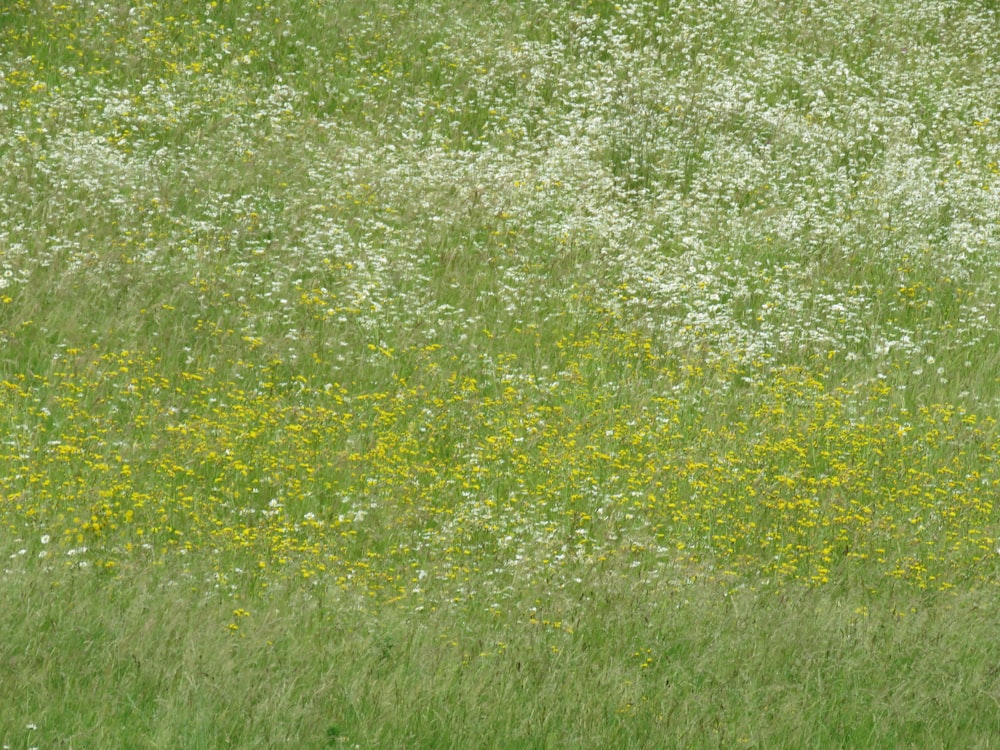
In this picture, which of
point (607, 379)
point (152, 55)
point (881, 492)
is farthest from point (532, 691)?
point (152, 55)

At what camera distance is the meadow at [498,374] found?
18.1ft

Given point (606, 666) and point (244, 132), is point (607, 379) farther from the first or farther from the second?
point (244, 132)

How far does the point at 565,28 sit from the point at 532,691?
12.0 metres

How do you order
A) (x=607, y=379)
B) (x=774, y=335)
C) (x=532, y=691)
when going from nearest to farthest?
1. (x=532, y=691)
2. (x=607, y=379)
3. (x=774, y=335)

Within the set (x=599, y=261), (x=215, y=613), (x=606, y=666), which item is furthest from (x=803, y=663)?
(x=599, y=261)

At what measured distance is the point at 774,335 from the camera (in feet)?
34.8

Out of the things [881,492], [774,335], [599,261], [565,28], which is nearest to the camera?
[881,492]

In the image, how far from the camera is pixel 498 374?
9648 millimetres

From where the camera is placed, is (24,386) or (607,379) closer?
(24,386)

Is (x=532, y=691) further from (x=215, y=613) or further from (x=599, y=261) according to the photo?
(x=599, y=261)

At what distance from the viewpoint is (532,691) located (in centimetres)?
540

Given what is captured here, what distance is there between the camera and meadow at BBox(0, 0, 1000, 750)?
5.50 meters

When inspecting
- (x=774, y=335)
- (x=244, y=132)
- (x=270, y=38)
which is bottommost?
(x=774, y=335)

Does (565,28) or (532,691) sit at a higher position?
(565,28)
